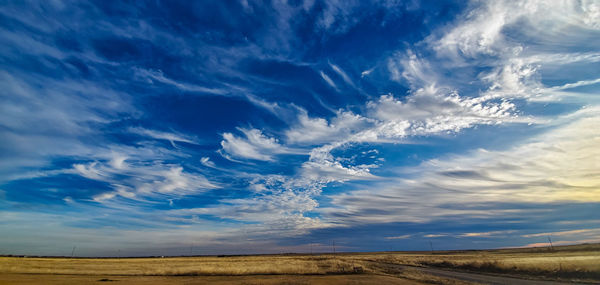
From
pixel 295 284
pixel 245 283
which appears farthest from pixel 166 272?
pixel 295 284

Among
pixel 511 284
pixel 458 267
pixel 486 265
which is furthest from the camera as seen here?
pixel 458 267

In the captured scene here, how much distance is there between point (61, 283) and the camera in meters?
35.5

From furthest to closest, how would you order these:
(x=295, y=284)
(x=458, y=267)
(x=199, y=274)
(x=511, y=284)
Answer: (x=458, y=267), (x=199, y=274), (x=511, y=284), (x=295, y=284)

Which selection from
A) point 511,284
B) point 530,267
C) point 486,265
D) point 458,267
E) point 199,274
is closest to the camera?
point 511,284

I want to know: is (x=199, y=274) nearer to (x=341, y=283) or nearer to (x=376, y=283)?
(x=341, y=283)

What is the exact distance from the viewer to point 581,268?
149 ft

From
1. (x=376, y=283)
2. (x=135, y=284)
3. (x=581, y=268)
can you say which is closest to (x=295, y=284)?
(x=376, y=283)

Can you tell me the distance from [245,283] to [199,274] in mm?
18600

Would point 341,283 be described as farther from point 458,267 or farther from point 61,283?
point 458,267

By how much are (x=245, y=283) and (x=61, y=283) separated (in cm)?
2414

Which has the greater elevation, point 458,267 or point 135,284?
point 135,284

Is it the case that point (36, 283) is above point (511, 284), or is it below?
above

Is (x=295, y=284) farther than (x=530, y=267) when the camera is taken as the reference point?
No

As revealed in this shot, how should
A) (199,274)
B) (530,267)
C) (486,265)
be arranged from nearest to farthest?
(199,274) < (530,267) < (486,265)
